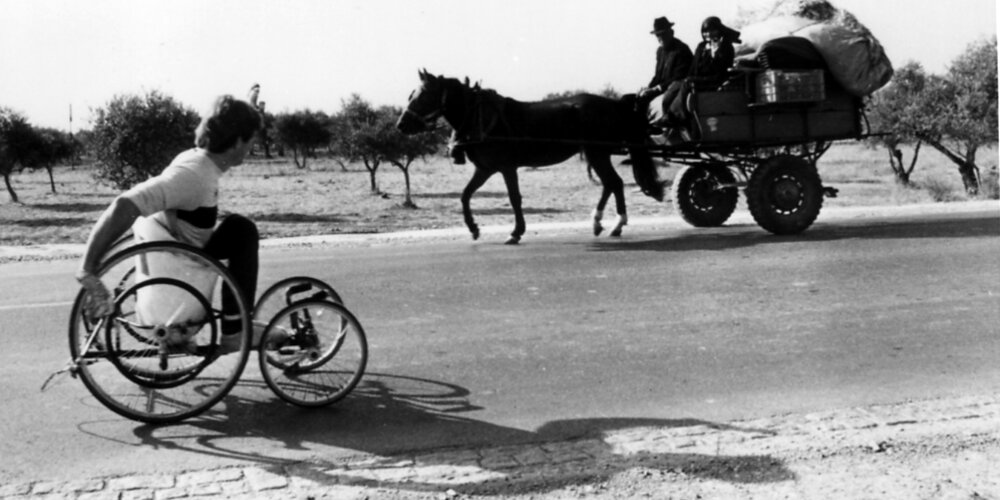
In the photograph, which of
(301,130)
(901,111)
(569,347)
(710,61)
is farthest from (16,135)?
(569,347)

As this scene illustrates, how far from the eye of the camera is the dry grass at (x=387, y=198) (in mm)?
25156

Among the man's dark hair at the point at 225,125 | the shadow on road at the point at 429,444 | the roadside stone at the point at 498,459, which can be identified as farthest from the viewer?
the man's dark hair at the point at 225,125

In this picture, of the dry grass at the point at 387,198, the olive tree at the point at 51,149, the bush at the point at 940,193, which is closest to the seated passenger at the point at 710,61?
the dry grass at the point at 387,198

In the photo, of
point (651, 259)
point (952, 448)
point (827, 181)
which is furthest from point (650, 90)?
point (827, 181)

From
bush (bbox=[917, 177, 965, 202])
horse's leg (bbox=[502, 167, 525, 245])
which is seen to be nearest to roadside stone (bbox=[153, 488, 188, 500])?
horse's leg (bbox=[502, 167, 525, 245])

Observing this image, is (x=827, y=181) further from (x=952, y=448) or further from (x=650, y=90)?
(x=952, y=448)

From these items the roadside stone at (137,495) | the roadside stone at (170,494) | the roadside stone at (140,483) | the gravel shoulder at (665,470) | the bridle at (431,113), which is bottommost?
the gravel shoulder at (665,470)

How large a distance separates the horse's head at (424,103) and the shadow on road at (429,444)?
22.4 feet

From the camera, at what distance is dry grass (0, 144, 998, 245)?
25156mm

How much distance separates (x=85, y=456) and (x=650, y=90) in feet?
31.7

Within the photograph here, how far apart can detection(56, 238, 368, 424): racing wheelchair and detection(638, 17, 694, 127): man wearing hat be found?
7837 mm

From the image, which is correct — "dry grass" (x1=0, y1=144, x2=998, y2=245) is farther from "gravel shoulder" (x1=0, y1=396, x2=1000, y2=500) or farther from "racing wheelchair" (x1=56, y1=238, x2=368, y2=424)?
"gravel shoulder" (x1=0, y1=396, x2=1000, y2=500)

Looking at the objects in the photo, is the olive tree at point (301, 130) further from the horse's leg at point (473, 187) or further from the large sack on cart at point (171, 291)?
the large sack on cart at point (171, 291)

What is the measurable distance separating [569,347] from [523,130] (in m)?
6.29
